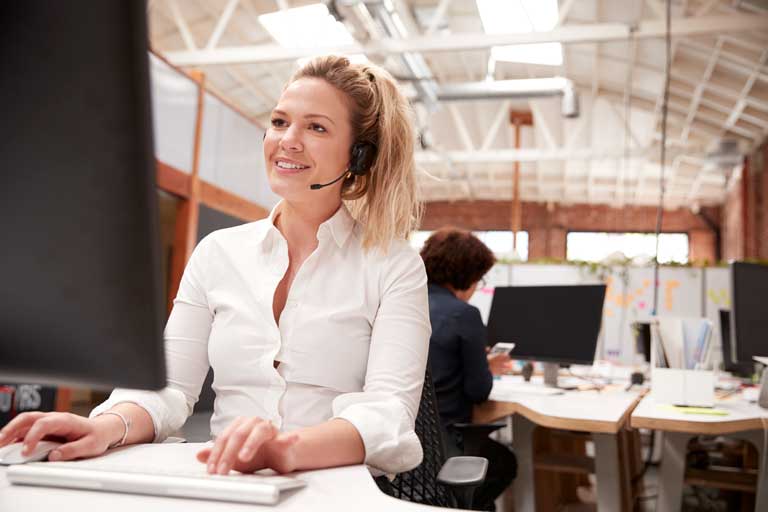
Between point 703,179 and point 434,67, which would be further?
point 703,179

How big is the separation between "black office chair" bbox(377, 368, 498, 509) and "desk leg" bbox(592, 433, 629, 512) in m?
1.06

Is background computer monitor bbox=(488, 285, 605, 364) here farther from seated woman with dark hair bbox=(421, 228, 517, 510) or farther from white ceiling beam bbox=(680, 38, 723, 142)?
white ceiling beam bbox=(680, 38, 723, 142)

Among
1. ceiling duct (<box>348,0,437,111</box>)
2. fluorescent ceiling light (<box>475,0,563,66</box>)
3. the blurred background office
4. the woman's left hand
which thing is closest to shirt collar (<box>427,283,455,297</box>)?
the blurred background office

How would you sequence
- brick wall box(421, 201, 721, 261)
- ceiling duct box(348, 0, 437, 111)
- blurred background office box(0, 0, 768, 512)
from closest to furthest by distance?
1. blurred background office box(0, 0, 768, 512)
2. ceiling duct box(348, 0, 437, 111)
3. brick wall box(421, 201, 721, 261)

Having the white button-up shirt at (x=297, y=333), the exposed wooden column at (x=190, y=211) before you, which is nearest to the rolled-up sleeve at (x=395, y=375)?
the white button-up shirt at (x=297, y=333)

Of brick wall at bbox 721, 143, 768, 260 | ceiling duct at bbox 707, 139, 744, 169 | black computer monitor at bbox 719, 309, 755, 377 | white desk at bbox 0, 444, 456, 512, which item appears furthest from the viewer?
brick wall at bbox 721, 143, 768, 260

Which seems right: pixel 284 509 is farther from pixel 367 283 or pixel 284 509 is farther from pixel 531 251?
→ pixel 531 251

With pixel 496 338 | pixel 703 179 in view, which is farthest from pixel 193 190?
pixel 703 179

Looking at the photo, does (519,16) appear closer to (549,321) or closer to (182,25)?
(182,25)

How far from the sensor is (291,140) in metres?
1.50

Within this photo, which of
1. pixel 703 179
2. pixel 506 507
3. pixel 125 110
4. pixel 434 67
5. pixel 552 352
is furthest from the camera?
pixel 703 179

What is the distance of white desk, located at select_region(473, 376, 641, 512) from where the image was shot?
90.4 inches

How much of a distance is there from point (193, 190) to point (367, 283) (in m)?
5.02

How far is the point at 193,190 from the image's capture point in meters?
6.12
